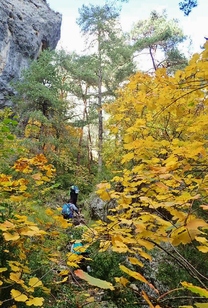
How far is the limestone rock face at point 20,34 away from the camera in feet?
42.1

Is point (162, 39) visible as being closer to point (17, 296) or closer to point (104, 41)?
point (104, 41)

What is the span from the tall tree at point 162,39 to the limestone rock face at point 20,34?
15.3 feet

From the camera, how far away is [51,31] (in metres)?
16.6

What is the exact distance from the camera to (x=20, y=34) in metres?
14.0

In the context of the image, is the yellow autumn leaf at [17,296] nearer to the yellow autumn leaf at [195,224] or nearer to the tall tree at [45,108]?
the yellow autumn leaf at [195,224]

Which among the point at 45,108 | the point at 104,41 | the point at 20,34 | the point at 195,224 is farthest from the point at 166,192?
the point at 20,34

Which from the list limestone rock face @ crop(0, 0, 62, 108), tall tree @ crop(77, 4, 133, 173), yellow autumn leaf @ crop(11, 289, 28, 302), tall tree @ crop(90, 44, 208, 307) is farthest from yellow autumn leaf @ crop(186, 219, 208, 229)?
limestone rock face @ crop(0, 0, 62, 108)

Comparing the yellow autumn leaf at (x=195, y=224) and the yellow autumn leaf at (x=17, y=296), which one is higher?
the yellow autumn leaf at (x=195, y=224)

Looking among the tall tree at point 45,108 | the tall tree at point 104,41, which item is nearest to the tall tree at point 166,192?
the tall tree at point 45,108

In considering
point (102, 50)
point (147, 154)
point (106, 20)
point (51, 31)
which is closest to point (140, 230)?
point (147, 154)

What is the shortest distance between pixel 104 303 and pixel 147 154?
8.99 feet

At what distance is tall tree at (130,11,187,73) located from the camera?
11.4m

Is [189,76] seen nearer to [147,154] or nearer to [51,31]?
[147,154]

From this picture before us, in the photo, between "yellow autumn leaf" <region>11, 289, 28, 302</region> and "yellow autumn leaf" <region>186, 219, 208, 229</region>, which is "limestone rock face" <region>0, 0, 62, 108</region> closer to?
"yellow autumn leaf" <region>11, 289, 28, 302</region>
